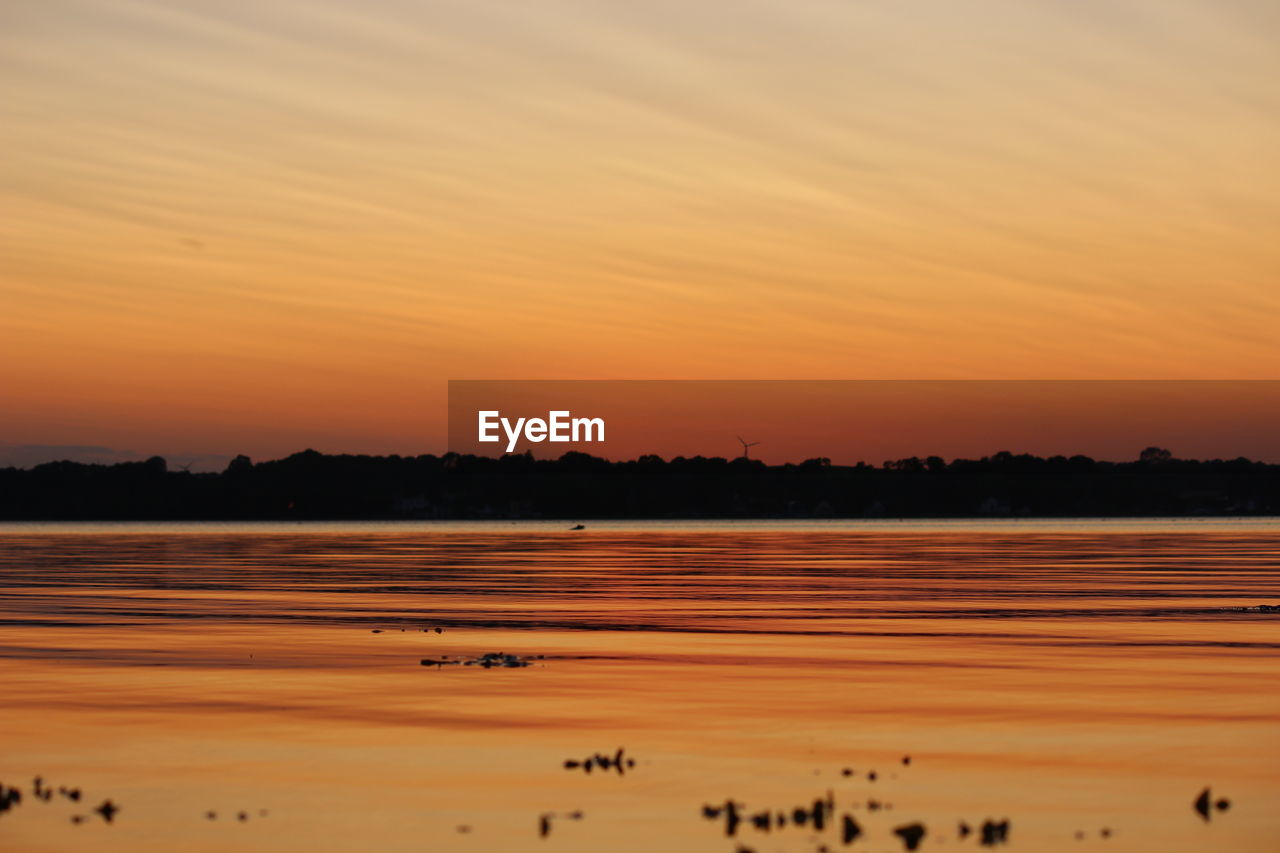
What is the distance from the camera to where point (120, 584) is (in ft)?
227

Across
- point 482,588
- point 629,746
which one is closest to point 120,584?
point 482,588

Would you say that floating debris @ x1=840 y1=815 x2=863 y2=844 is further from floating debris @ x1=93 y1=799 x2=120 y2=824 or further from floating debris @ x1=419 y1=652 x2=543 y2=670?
floating debris @ x1=419 y1=652 x2=543 y2=670

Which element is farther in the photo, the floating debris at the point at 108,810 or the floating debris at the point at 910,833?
the floating debris at the point at 108,810

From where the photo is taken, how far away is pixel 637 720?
26781 millimetres

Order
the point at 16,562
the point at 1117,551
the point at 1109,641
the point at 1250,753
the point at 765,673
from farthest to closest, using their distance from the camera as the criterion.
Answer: the point at 1117,551, the point at 16,562, the point at 1109,641, the point at 765,673, the point at 1250,753

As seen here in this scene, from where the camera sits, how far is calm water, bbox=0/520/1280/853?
18.8 meters

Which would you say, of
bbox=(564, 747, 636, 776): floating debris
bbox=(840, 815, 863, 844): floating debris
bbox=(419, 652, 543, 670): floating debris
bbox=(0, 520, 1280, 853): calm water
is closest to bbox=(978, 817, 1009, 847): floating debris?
bbox=(0, 520, 1280, 853): calm water

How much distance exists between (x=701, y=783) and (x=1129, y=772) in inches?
221

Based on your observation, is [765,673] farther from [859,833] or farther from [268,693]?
[859,833]

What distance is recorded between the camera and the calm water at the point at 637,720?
18797 millimetres

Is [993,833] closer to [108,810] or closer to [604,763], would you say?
[604,763]

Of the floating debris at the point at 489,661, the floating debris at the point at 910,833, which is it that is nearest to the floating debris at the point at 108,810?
the floating debris at the point at 910,833

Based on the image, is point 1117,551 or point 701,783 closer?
point 701,783

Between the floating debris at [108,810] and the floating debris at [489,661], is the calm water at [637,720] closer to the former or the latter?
the floating debris at [108,810]
